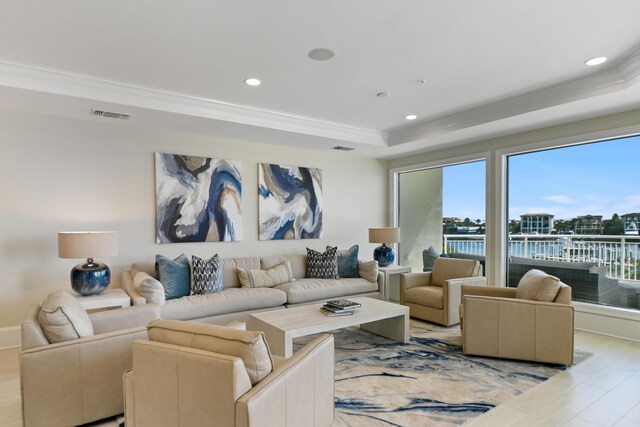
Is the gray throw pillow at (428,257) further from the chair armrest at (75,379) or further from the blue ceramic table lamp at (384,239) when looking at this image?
the chair armrest at (75,379)

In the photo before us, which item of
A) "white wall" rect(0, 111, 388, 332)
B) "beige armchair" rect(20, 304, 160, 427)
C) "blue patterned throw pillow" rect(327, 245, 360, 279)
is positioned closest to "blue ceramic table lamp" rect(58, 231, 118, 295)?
"white wall" rect(0, 111, 388, 332)

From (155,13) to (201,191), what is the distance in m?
2.69

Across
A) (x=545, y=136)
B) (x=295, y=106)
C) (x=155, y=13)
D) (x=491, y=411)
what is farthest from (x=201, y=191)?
(x=545, y=136)

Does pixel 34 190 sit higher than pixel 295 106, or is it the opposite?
pixel 295 106

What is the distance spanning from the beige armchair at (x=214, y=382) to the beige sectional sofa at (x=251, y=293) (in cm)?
196

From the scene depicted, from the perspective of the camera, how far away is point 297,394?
5.51 feet

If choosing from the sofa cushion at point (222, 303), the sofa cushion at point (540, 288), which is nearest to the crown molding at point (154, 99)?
the sofa cushion at point (222, 303)

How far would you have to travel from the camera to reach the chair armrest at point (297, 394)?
4.60 feet

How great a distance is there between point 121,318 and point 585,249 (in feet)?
16.6

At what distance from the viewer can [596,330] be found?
160 inches

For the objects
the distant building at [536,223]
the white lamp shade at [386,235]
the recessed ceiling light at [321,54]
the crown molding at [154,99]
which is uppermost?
the recessed ceiling light at [321,54]

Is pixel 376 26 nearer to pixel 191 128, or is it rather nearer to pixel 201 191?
pixel 191 128

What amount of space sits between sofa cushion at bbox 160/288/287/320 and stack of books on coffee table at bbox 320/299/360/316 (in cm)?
92

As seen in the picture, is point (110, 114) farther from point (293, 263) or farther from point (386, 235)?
point (386, 235)
